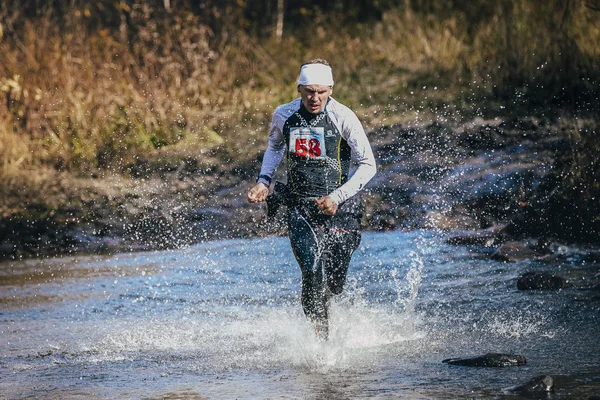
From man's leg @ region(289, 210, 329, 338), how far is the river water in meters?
0.19

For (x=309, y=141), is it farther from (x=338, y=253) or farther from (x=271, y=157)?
(x=338, y=253)

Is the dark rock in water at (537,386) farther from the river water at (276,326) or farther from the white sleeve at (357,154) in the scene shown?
the white sleeve at (357,154)

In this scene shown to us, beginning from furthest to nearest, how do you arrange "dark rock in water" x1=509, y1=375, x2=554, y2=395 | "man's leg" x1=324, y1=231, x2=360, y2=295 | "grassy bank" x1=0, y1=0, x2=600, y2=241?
"grassy bank" x1=0, y1=0, x2=600, y2=241 < "man's leg" x1=324, y1=231, x2=360, y2=295 < "dark rock in water" x1=509, y1=375, x2=554, y2=395

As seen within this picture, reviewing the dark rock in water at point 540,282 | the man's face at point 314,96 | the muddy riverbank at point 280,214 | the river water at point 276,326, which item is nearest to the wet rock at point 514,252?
the river water at point 276,326

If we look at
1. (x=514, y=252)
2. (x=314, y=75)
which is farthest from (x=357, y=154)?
(x=514, y=252)

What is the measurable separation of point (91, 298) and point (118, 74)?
5.83 metres

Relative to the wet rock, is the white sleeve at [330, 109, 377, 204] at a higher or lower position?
higher

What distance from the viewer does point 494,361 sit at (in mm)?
6449

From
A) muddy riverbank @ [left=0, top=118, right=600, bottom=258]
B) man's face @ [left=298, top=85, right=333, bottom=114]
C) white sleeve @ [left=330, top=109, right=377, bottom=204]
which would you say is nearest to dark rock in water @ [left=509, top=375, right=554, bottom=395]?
white sleeve @ [left=330, top=109, right=377, bottom=204]

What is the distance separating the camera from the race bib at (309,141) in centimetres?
684

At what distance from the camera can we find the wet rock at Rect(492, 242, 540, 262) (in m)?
10.2

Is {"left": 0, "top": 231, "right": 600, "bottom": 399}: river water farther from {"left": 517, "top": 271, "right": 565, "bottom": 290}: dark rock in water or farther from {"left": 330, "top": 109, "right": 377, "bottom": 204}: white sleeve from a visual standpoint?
{"left": 330, "top": 109, "right": 377, "bottom": 204}: white sleeve

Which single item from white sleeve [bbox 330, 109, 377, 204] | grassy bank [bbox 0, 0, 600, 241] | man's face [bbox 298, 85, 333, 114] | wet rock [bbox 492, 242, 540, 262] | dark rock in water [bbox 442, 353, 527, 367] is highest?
grassy bank [bbox 0, 0, 600, 241]

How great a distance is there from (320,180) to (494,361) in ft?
4.96
